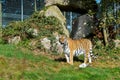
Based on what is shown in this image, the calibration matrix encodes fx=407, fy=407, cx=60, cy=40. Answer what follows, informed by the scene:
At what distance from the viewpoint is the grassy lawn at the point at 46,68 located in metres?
11.2

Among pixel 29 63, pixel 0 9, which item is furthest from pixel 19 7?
pixel 29 63

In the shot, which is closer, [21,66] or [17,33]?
[21,66]

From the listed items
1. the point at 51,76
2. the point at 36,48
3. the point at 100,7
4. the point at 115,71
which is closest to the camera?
the point at 51,76

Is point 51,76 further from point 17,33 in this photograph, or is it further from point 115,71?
point 17,33

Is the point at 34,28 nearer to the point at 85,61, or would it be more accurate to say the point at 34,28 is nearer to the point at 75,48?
the point at 75,48

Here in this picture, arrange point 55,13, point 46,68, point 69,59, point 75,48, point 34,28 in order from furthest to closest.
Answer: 1. point 55,13
2. point 34,28
3. point 75,48
4. point 69,59
5. point 46,68

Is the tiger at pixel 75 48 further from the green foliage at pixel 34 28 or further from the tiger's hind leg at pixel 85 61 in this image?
the green foliage at pixel 34 28

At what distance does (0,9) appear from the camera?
18.9 m

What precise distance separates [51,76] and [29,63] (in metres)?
1.40

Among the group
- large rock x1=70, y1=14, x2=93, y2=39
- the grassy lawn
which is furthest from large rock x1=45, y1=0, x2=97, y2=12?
the grassy lawn

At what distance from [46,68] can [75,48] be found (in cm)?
172

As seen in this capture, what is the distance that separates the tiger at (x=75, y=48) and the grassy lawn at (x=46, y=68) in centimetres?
24

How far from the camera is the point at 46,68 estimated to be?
39.8ft

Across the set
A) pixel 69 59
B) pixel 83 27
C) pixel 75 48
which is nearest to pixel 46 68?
pixel 69 59
